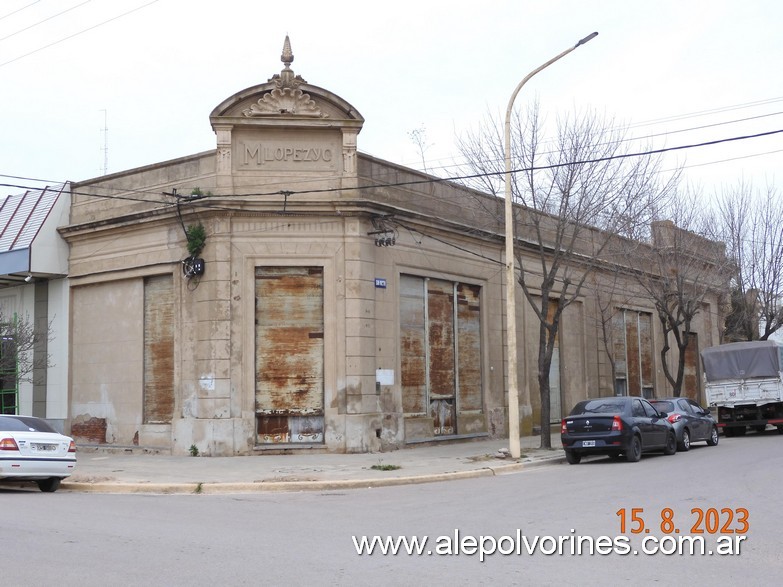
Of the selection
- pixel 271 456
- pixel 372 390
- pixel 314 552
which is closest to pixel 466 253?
pixel 372 390

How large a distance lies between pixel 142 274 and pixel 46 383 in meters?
5.07

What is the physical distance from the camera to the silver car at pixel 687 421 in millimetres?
22202

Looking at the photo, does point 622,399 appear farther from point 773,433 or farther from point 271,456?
point 773,433

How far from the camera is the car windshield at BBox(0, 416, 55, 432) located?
48.9 feet

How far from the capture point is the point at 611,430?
1894 centimetres

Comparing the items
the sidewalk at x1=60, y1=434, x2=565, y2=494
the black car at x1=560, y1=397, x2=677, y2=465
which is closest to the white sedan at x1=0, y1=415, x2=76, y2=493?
the sidewalk at x1=60, y1=434, x2=565, y2=494

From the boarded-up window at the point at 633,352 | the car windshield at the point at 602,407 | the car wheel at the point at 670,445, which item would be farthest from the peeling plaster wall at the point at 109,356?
the boarded-up window at the point at 633,352

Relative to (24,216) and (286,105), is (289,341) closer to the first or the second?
(286,105)

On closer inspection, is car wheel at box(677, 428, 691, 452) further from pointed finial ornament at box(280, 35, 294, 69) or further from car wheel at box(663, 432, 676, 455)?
pointed finial ornament at box(280, 35, 294, 69)

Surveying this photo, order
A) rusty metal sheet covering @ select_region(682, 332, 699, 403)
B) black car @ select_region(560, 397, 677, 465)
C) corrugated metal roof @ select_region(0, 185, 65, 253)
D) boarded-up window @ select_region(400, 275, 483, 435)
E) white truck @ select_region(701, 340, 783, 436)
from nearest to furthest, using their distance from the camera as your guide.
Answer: black car @ select_region(560, 397, 677, 465)
boarded-up window @ select_region(400, 275, 483, 435)
corrugated metal roof @ select_region(0, 185, 65, 253)
white truck @ select_region(701, 340, 783, 436)
rusty metal sheet covering @ select_region(682, 332, 699, 403)

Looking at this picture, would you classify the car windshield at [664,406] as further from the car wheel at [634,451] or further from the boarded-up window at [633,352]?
the boarded-up window at [633,352]

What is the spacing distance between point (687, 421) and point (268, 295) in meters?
11.6

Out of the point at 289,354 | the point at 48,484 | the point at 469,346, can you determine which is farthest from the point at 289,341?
the point at 48,484

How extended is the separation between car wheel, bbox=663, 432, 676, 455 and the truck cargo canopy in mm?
7967
